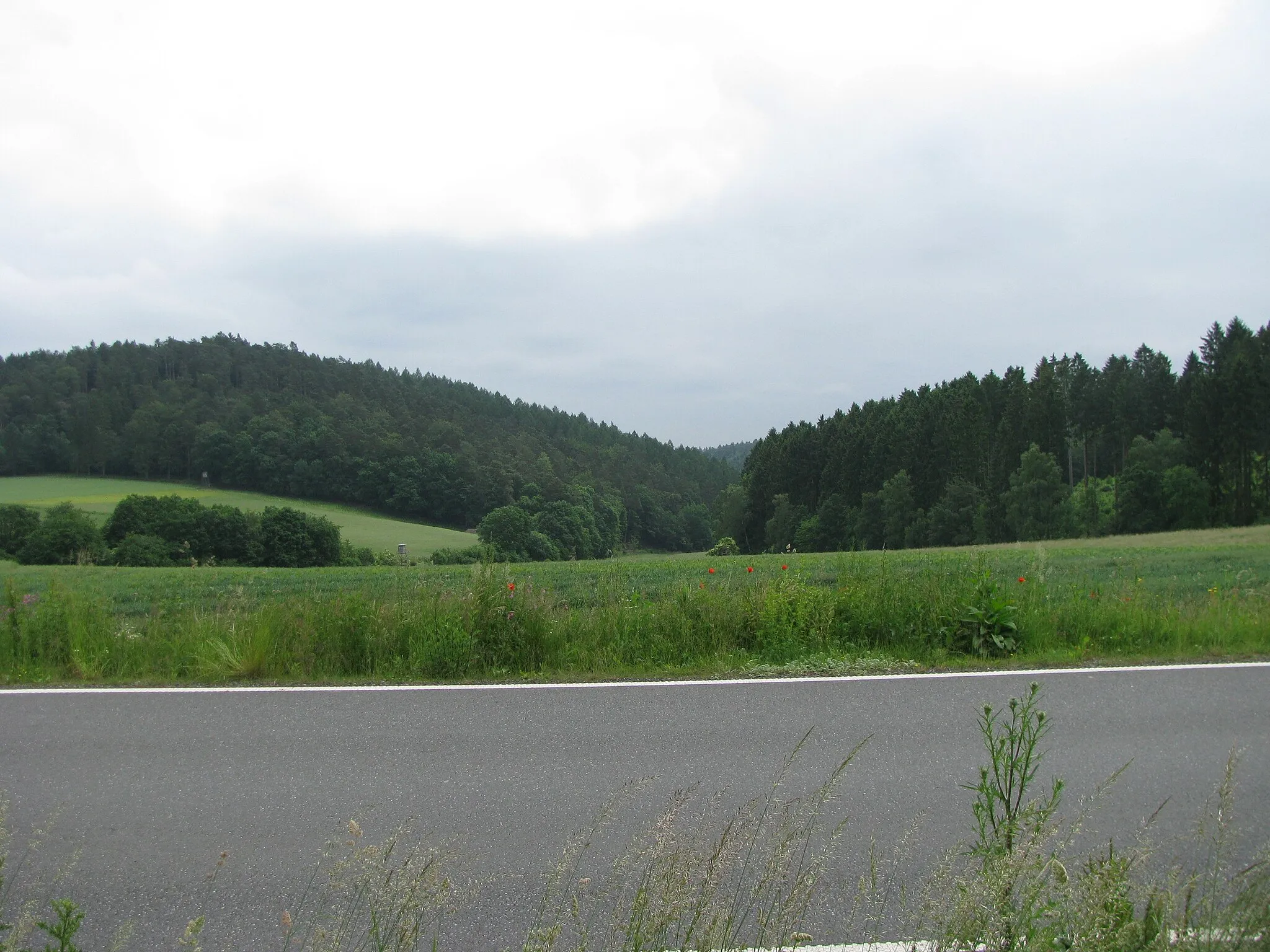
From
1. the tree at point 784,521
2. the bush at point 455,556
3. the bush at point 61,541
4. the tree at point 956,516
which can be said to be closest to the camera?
the bush at point 61,541

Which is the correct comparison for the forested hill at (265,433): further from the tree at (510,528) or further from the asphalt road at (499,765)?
the asphalt road at (499,765)

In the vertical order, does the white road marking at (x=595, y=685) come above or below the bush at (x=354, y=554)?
above

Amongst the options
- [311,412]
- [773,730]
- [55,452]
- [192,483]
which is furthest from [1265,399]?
[55,452]

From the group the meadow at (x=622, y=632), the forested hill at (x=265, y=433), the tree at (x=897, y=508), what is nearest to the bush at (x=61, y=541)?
the meadow at (x=622, y=632)

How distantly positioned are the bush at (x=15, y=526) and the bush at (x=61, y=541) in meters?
1.41

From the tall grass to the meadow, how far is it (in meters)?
0.02

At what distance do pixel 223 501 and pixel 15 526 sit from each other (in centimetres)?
3269

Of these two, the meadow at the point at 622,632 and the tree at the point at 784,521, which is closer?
the meadow at the point at 622,632

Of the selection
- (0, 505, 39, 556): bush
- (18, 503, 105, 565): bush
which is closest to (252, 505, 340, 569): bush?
(18, 503, 105, 565): bush

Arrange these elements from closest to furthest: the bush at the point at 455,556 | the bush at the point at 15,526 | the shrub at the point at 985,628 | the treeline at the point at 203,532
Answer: the shrub at the point at 985,628
the bush at the point at 455,556
the bush at the point at 15,526
the treeline at the point at 203,532

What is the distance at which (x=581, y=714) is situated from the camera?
20.8 feet

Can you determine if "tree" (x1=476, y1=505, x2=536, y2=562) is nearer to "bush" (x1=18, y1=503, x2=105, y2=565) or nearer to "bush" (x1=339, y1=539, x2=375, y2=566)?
"bush" (x1=339, y1=539, x2=375, y2=566)

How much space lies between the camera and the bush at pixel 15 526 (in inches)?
1661

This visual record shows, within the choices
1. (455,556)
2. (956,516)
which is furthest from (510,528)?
(956,516)
